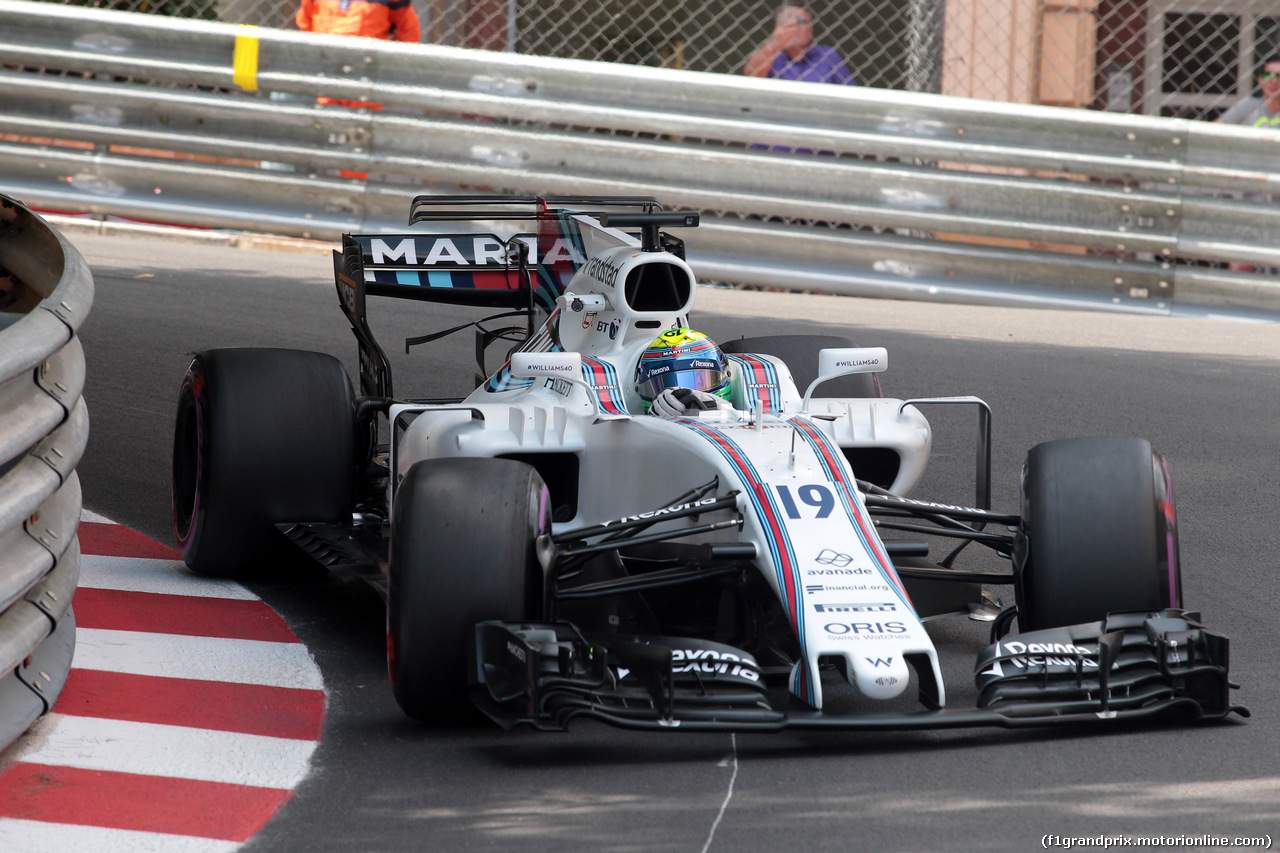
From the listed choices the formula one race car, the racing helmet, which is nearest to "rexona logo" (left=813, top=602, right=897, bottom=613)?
the formula one race car

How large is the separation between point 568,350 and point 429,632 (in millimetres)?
1671

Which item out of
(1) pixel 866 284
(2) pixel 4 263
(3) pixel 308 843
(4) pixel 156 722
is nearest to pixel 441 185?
(1) pixel 866 284

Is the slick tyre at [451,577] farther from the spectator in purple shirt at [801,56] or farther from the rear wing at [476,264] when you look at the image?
the spectator in purple shirt at [801,56]

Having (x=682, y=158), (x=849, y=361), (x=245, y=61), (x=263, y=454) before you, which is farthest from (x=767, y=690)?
(x=245, y=61)

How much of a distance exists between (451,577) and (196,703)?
0.83 meters

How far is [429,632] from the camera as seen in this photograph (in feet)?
12.4

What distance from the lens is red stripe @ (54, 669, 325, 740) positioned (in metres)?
3.94

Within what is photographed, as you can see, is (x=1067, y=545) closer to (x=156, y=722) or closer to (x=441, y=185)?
(x=156, y=722)

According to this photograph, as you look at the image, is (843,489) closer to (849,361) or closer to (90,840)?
(849,361)

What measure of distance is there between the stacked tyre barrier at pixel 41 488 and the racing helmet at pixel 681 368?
1587 mm

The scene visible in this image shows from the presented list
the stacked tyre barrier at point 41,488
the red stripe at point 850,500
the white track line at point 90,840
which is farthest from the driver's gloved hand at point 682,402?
the white track line at point 90,840

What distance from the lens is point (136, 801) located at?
3.46 metres

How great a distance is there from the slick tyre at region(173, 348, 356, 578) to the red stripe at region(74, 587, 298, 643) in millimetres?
239

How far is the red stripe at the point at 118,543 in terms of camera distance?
551 centimetres
